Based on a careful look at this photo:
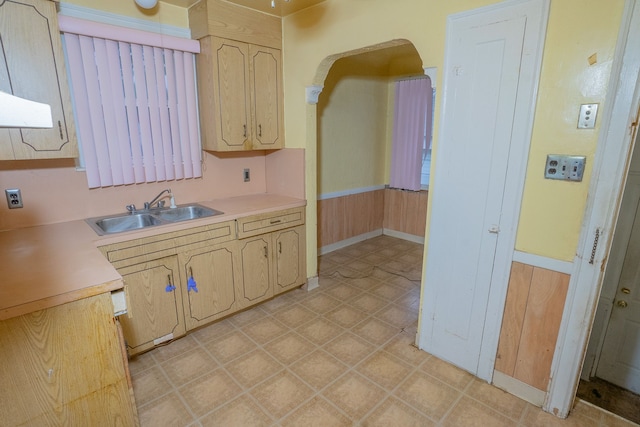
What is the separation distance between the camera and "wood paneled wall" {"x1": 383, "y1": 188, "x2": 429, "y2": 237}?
4.43 metres

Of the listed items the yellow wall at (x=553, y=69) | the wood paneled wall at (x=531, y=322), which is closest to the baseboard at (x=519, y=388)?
the wood paneled wall at (x=531, y=322)

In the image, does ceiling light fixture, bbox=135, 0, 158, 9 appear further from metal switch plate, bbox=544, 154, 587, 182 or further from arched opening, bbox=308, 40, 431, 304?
metal switch plate, bbox=544, 154, 587, 182

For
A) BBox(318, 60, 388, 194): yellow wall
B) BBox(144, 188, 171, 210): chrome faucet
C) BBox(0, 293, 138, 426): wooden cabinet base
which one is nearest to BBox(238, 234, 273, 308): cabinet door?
BBox(144, 188, 171, 210): chrome faucet

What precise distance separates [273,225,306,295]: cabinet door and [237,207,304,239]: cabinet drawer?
0.06 metres

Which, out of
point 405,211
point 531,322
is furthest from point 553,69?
point 405,211

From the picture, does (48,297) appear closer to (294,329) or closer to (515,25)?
(294,329)

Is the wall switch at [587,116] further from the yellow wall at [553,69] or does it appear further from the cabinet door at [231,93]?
the cabinet door at [231,93]

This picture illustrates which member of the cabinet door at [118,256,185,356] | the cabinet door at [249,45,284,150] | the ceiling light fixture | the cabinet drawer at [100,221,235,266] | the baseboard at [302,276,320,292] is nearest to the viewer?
the cabinet drawer at [100,221,235,266]

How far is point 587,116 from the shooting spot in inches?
59.4

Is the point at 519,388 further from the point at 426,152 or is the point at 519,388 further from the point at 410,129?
the point at 410,129

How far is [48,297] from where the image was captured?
49.2 inches

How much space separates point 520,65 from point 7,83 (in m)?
2.65

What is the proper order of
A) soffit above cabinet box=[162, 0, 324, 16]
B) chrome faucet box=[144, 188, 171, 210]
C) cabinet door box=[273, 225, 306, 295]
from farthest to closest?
cabinet door box=[273, 225, 306, 295], chrome faucet box=[144, 188, 171, 210], soffit above cabinet box=[162, 0, 324, 16]

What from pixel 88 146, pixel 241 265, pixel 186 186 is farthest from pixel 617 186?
pixel 88 146
